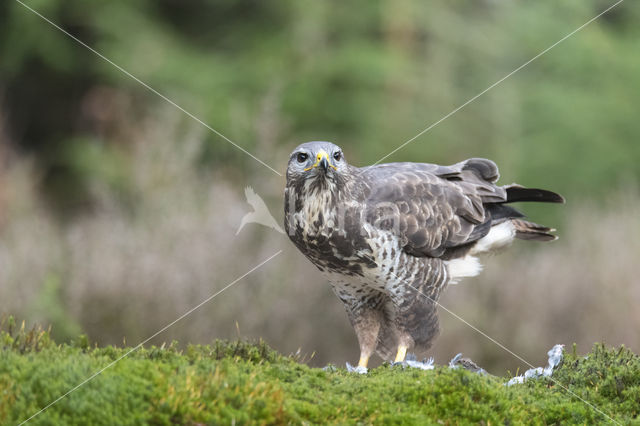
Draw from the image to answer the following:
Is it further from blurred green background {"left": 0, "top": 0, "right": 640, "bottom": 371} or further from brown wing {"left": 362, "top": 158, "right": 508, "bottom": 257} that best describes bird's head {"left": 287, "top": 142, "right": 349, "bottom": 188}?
blurred green background {"left": 0, "top": 0, "right": 640, "bottom": 371}

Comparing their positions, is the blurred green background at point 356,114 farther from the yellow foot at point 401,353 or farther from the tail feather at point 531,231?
the yellow foot at point 401,353

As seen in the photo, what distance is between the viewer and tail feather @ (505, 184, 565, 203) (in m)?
5.24

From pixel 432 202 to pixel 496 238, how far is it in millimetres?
699

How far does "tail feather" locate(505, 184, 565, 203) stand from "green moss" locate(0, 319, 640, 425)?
151 cm

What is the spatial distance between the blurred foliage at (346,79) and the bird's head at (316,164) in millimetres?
6860

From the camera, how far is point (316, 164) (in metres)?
4.07

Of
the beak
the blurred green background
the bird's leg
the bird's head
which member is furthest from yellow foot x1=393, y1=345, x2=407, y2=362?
the blurred green background

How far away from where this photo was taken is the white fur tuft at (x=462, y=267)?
4934 millimetres

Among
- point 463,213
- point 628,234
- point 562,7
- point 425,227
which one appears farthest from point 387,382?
point 562,7

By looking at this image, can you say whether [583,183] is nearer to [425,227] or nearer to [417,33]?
[417,33]

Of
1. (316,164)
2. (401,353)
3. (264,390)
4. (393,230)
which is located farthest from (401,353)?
(264,390)

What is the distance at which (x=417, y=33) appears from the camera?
493 inches

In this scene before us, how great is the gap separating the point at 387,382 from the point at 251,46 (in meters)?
9.80

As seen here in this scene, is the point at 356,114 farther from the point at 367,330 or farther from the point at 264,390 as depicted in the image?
the point at 264,390
